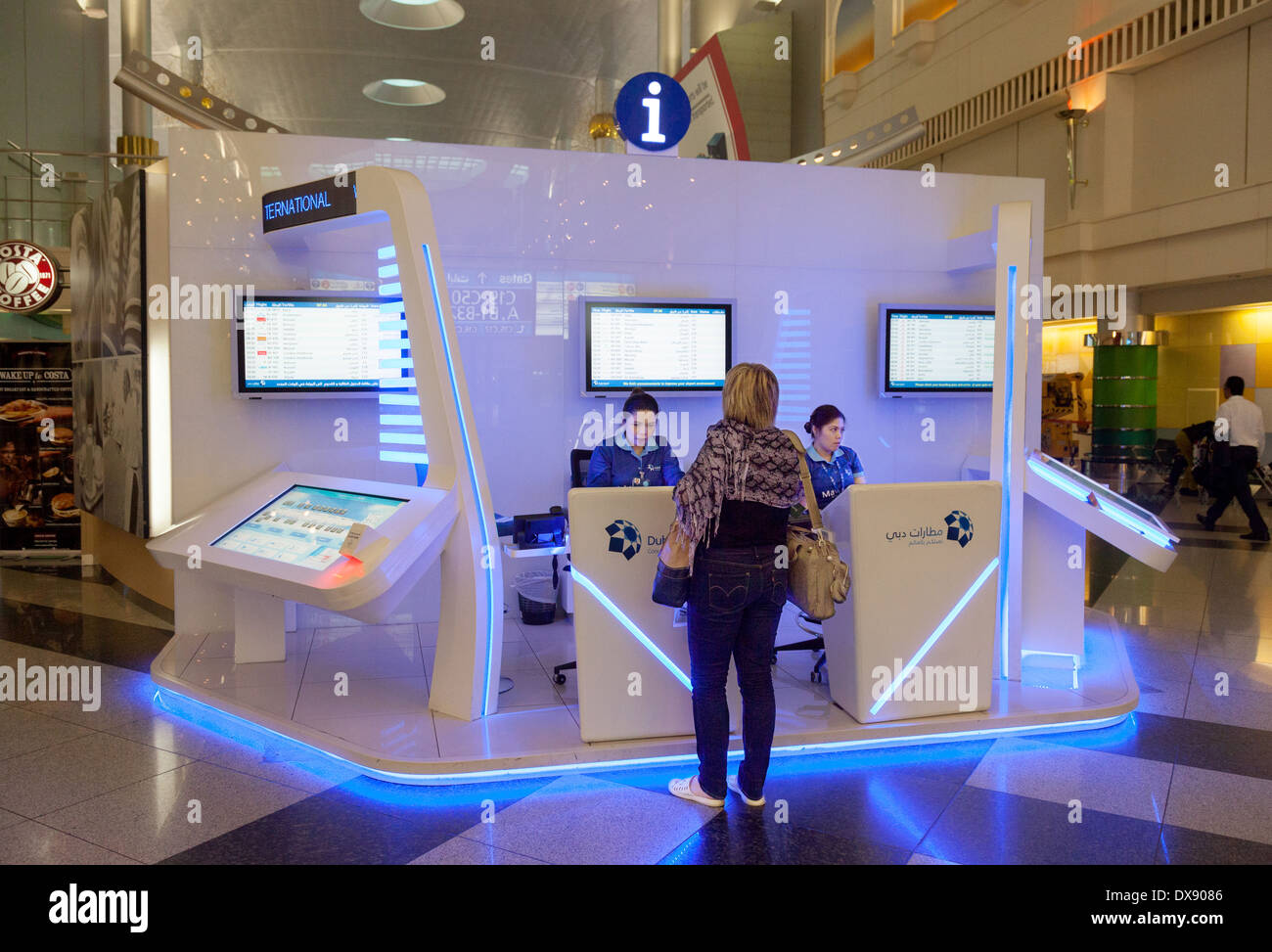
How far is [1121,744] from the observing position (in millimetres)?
4051

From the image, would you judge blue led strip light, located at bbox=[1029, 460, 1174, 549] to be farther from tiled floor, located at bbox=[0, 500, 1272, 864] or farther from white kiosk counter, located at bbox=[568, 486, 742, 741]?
white kiosk counter, located at bbox=[568, 486, 742, 741]

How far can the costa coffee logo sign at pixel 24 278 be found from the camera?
9008mm

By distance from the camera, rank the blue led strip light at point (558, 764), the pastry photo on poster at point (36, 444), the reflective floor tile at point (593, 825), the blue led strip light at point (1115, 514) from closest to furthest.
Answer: the reflective floor tile at point (593, 825) < the blue led strip light at point (558, 764) < the blue led strip light at point (1115, 514) < the pastry photo on poster at point (36, 444)

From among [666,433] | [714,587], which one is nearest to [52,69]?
[666,433]

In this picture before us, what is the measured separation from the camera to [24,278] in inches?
357

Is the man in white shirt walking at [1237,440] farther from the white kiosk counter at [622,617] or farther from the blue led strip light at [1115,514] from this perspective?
the white kiosk counter at [622,617]

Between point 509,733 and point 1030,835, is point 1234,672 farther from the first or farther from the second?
point 509,733

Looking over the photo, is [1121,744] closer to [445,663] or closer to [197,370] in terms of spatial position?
[445,663]

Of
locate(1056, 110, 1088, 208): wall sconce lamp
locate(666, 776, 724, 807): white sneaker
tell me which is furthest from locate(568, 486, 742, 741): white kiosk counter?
locate(1056, 110, 1088, 208): wall sconce lamp

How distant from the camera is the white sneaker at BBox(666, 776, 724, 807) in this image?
134 inches

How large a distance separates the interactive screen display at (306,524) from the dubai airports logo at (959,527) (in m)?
2.30

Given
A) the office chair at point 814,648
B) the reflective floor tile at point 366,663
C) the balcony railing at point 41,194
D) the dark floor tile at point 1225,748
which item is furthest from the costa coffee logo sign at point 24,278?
the dark floor tile at point 1225,748

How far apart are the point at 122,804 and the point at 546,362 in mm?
3276
